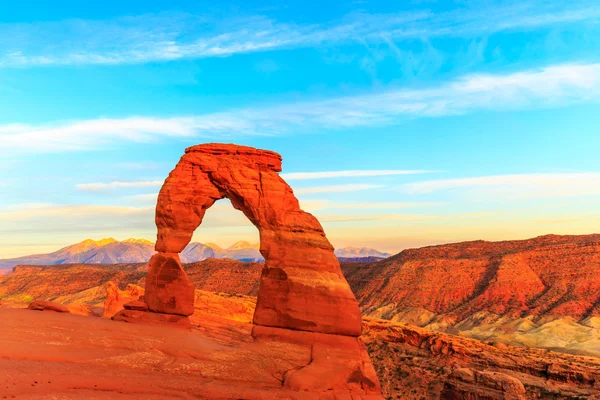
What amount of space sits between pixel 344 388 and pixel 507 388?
1680cm

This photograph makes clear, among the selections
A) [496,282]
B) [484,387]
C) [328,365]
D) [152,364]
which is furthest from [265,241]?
[496,282]

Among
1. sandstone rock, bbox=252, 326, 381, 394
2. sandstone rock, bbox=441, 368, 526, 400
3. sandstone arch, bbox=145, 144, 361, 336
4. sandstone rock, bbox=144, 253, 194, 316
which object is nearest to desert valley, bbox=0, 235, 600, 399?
Result: sandstone rock, bbox=441, 368, 526, 400

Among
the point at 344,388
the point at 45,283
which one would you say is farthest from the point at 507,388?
the point at 45,283

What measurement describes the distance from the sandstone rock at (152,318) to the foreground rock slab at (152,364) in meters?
1.38

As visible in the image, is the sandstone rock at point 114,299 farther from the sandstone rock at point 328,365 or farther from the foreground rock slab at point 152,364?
the sandstone rock at point 328,365

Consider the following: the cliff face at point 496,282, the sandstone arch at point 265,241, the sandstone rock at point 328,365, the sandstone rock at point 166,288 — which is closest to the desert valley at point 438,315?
the cliff face at point 496,282

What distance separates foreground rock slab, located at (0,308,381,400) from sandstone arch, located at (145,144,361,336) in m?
1.28

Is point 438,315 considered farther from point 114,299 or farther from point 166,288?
point 166,288

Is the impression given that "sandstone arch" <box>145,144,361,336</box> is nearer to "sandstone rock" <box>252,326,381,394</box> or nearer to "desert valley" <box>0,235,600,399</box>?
"sandstone rock" <box>252,326,381,394</box>

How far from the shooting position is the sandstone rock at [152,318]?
1056 inches

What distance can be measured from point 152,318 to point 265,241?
23.8 feet

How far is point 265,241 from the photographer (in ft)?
85.9

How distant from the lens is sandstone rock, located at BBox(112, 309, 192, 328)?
88.0 ft

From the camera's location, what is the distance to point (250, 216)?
27.2 metres
